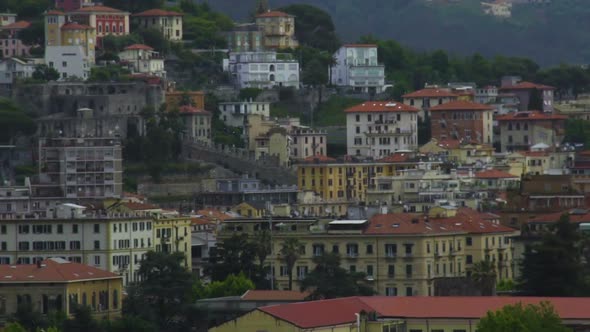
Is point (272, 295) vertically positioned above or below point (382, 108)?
below

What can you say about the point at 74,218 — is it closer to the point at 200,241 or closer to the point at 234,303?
the point at 200,241

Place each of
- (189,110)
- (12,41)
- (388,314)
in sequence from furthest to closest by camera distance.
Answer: (12,41)
(189,110)
(388,314)

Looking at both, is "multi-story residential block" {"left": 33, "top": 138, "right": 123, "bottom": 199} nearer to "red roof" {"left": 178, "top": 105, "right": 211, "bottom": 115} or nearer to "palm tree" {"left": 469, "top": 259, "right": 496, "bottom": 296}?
"red roof" {"left": 178, "top": 105, "right": 211, "bottom": 115}

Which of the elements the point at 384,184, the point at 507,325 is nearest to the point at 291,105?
the point at 384,184

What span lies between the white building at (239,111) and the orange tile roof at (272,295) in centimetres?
6885

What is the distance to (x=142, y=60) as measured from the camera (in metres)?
183

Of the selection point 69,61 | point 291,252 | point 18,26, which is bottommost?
point 291,252

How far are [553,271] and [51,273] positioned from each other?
17901 millimetres

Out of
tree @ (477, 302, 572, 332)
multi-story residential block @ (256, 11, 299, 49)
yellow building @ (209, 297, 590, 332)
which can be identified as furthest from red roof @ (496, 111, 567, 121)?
tree @ (477, 302, 572, 332)

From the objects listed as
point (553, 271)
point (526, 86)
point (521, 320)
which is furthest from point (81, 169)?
point (521, 320)

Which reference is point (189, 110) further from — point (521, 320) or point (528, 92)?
point (521, 320)

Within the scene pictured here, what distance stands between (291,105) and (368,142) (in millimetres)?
10704

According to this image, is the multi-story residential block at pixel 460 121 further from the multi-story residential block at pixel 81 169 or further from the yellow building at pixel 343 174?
the multi-story residential block at pixel 81 169

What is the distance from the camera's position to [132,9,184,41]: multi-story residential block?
19250cm
